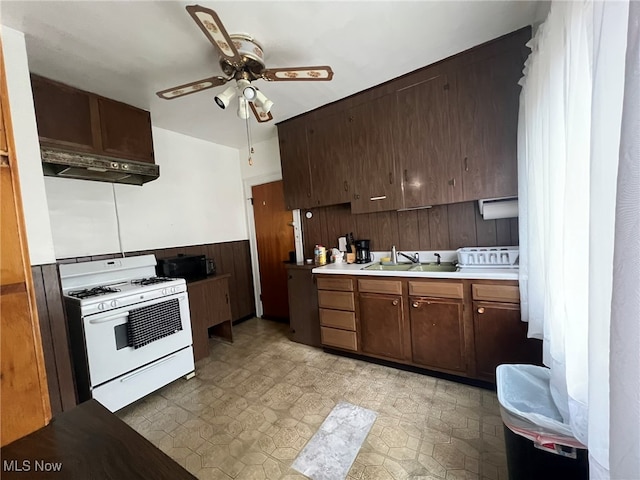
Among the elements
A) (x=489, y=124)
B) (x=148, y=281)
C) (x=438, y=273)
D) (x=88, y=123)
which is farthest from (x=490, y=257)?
(x=88, y=123)

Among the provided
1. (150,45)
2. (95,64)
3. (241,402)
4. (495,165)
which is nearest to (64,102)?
(95,64)

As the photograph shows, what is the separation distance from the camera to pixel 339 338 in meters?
2.56

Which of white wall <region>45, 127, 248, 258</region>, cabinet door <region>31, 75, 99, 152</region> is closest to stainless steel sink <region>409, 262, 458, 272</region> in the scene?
white wall <region>45, 127, 248, 258</region>

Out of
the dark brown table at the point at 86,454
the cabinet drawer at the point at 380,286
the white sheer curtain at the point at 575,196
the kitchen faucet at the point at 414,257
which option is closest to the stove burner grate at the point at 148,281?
the dark brown table at the point at 86,454

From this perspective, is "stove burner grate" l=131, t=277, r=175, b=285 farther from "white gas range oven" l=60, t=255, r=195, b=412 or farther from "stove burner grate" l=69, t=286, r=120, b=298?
"stove burner grate" l=69, t=286, r=120, b=298

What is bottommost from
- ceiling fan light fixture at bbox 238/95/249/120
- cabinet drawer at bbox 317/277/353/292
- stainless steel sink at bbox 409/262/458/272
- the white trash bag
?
the white trash bag

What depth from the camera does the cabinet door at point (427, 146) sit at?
2086 mm

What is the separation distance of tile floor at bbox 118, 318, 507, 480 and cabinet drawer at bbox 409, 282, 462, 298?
0.73m

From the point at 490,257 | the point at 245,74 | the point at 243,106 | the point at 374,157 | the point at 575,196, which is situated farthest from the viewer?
the point at 374,157

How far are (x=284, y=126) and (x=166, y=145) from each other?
1429mm

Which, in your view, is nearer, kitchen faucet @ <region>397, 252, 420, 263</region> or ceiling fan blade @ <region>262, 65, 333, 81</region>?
ceiling fan blade @ <region>262, 65, 333, 81</region>

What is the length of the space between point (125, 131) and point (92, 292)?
4.53 ft

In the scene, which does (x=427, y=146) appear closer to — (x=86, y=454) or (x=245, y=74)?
(x=245, y=74)

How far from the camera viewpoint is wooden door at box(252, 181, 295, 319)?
361 cm
